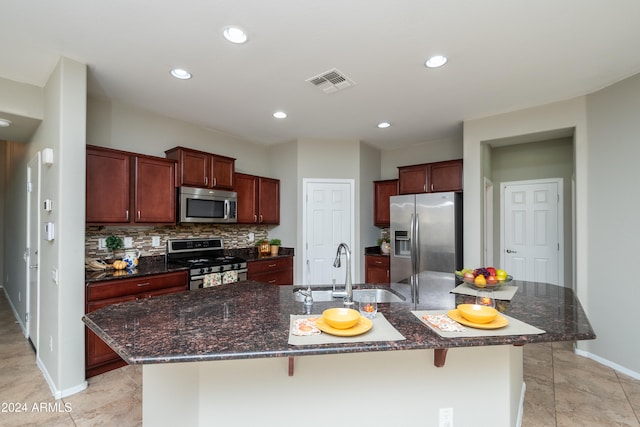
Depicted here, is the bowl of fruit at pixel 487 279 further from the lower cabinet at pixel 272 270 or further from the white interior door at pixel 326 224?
the lower cabinet at pixel 272 270

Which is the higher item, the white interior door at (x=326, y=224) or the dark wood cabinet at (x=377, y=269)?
the white interior door at (x=326, y=224)

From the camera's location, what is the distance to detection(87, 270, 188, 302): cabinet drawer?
2.50 m

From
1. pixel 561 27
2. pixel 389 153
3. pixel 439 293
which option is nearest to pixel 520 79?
pixel 561 27

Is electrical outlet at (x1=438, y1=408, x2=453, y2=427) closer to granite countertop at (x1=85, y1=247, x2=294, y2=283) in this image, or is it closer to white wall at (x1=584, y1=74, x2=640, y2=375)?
white wall at (x1=584, y1=74, x2=640, y2=375)

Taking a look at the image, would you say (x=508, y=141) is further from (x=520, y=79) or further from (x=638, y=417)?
(x=638, y=417)

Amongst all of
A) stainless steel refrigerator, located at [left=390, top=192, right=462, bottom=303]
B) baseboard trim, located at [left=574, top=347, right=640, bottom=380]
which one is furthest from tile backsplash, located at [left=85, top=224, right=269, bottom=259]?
baseboard trim, located at [left=574, top=347, right=640, bottom=380]

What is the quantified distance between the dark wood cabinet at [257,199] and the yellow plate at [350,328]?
3.19m

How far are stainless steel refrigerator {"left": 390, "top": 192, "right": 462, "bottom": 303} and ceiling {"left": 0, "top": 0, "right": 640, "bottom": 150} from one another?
1222 mm

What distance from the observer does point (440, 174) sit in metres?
4.12

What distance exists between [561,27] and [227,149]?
389cm

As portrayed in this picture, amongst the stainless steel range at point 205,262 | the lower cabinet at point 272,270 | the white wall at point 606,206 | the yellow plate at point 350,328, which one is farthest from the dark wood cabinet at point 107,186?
the white wall at point 606,206

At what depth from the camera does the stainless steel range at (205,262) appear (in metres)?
3.25

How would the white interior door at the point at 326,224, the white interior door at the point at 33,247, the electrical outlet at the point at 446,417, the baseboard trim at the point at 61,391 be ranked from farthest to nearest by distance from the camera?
the white interior door at the point at 326,224 < the white interior door at the point at 33,247 < the baseboard trim at the point at 61,391 < the electrical outlet at the point at 446,417

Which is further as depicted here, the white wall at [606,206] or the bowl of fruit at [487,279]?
the white wall at [606,206]
